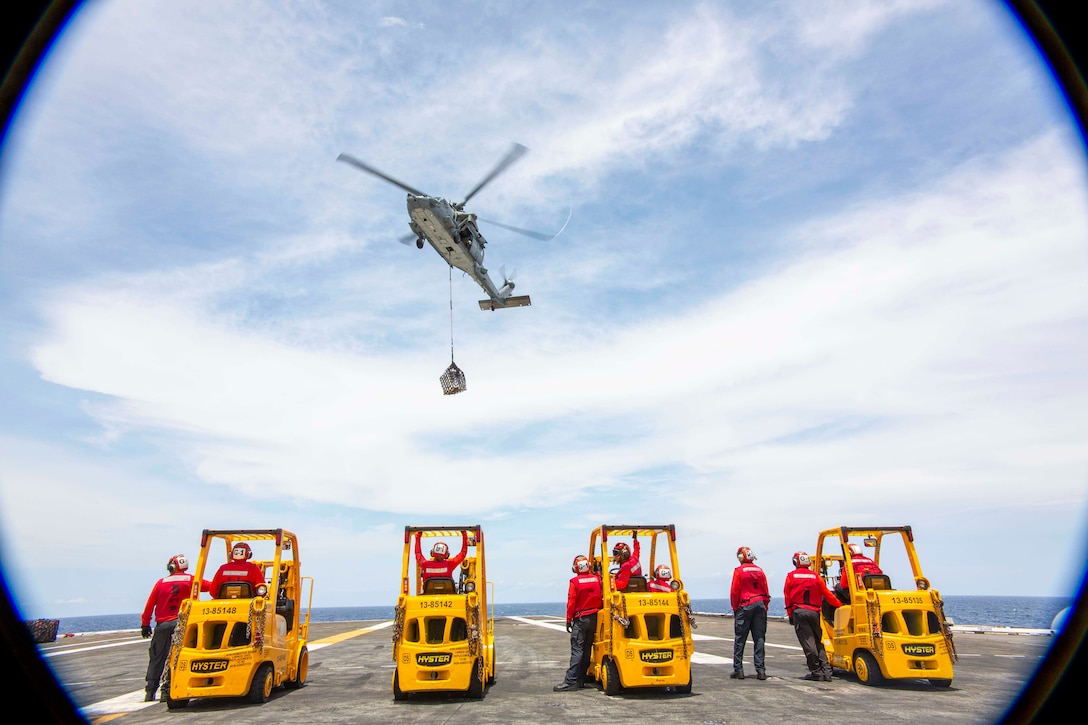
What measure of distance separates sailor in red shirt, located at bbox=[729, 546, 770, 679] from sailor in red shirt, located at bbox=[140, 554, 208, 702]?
922 centimetres

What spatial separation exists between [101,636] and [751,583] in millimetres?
29507

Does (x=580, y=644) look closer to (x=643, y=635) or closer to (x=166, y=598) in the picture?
(x=643, y=635)

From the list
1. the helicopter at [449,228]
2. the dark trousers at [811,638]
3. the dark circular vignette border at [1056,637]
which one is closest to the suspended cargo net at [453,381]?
the helicopter at [449,228]

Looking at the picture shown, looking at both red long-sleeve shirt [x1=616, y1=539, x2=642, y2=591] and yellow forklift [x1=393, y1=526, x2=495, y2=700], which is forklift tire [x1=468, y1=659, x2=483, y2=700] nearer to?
yellow forklift [x1=393, y1=526, x2=495, y2=700]

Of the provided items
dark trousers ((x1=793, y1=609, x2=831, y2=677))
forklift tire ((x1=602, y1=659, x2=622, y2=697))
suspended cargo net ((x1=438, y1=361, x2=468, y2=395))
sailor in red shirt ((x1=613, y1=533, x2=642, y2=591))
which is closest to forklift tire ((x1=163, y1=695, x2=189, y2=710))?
forklift tire ((x1=602, y1=659, x2=622, y2=697))

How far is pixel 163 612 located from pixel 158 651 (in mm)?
→ 613

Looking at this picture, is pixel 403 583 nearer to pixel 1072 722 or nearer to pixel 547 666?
pixel 547 666

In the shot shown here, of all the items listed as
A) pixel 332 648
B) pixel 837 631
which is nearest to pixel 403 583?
pixel 837 631

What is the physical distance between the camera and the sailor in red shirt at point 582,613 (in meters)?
10.8

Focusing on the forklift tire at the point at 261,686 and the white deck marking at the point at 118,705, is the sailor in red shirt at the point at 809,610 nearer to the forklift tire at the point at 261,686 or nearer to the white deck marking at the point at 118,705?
the forklift tire at the point at 261,686

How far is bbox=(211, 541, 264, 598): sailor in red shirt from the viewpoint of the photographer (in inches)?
423

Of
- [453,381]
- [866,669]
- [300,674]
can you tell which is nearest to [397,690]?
[300,674]

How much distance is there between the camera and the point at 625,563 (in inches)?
425

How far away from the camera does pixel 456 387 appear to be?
72.4 ft
